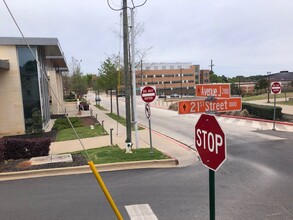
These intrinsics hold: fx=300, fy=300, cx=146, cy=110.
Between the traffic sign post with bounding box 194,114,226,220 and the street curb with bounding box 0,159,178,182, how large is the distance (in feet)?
19.5

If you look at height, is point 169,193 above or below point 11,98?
below

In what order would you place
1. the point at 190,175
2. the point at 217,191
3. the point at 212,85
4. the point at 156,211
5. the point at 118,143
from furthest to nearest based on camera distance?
the point at 118,143
the point at 190,175
the point at 217,191
the point at 156,211
the point at 212,85

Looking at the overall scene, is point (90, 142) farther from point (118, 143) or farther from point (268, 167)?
point (268, 167)

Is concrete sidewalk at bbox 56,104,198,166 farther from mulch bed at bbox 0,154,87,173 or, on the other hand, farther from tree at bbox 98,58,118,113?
tree at bbox 98,58,118,113

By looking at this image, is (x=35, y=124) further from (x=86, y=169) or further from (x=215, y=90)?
(x=215, y=90)

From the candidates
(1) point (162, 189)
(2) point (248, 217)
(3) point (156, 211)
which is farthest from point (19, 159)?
(2) point (248, 217)

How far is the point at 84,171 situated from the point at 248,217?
4.91 metres

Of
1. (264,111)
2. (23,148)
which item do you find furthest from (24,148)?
(264,111)

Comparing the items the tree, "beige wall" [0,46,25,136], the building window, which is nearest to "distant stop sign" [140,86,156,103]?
the building window

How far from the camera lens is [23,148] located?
1023cm

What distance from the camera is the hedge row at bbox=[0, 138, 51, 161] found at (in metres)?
10.0

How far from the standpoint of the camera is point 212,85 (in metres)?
3.81

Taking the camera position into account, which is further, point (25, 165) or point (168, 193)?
point (25, 165)

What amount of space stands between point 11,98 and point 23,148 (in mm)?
8214
